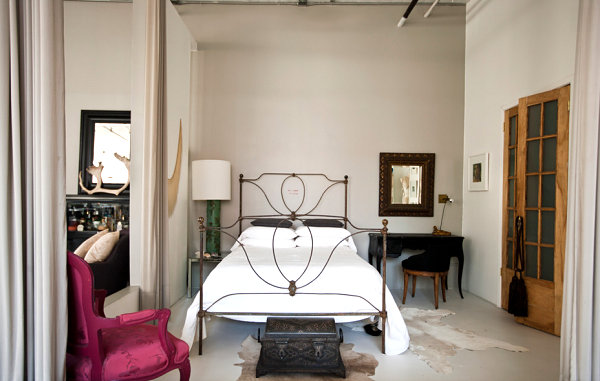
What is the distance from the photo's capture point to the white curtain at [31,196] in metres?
1.32

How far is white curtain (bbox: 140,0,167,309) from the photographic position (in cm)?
257

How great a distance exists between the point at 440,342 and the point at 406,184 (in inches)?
88.0

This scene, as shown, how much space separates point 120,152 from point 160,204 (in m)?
2.17

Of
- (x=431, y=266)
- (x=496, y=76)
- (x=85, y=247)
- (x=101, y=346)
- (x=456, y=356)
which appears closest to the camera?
(x=101, y=346)

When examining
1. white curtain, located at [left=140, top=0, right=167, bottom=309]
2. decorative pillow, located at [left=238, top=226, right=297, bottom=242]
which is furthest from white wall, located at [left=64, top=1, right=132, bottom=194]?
decorative pillow, located at [left=238, top=226, right=297, bottom=242]

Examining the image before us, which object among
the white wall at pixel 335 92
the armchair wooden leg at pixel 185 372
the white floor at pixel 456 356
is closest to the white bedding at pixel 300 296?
the white floor at pixel 456 356

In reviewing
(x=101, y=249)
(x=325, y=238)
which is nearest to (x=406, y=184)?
(x=325, y=238)

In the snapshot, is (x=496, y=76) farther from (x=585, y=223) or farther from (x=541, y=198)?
(x=585, y=223)

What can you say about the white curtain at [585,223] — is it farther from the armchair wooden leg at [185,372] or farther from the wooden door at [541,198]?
the armchair wooden leg at [185,372]

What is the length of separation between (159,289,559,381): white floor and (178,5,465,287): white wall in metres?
1.48

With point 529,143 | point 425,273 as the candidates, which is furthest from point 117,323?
point 529,143

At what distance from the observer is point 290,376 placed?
2.21 m

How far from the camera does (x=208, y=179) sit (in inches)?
154

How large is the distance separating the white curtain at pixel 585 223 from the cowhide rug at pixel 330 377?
1.18 metres
